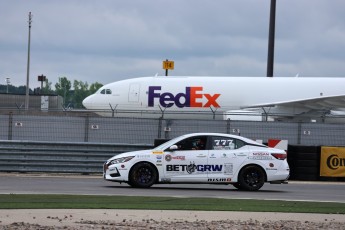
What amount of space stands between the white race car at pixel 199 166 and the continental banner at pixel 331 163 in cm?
661

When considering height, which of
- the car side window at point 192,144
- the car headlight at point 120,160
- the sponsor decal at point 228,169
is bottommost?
the sponsor decal at point 228,169

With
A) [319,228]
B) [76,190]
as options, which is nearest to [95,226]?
[319,228]

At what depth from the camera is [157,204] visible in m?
15.3

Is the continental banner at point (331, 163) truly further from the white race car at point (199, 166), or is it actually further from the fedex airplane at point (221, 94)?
the fedex airplane at point (221, 94)

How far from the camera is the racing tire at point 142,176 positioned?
20062mm

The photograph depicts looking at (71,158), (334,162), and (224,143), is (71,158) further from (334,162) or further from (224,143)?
(334,162)

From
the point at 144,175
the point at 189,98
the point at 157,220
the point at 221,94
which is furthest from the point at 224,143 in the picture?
the point at 221,94

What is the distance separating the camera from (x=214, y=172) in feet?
66.5

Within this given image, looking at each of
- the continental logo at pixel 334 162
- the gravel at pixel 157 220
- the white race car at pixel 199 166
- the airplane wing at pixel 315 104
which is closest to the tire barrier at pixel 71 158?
the continental logo at pixel 334 162

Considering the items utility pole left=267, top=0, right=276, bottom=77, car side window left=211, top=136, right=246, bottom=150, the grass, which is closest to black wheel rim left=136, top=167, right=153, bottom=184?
car side window left=211, top=136, right=246, bottom=150

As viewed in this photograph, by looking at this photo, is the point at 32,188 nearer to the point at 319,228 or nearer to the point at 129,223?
the point at 129,223

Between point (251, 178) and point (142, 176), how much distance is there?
2.71 meters

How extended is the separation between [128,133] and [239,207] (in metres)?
14.0

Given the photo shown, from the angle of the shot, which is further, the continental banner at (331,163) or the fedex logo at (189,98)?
the fedex logo at (189,98)
